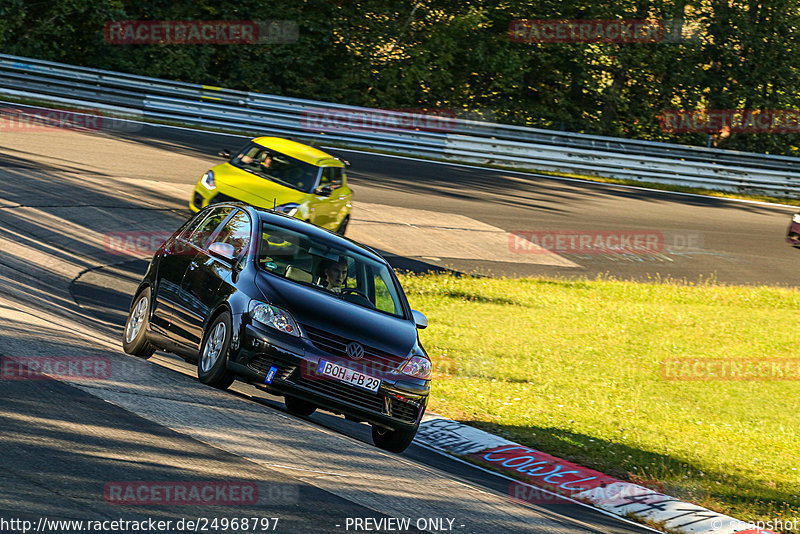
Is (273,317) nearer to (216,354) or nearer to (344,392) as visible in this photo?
(216,354)

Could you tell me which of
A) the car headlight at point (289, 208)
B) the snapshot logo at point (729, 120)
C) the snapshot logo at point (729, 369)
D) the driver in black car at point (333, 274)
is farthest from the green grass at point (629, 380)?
the snapshot logo at point (729, 120)

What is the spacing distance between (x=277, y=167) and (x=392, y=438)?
30.4ft

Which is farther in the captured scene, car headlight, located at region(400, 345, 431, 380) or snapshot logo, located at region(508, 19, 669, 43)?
snapshot logo, located at region(508, 19, 669, 43)

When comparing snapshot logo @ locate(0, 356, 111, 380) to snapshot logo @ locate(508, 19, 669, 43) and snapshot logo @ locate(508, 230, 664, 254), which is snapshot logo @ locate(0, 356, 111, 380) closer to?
snapshot logo @ locate(508, 230, 664, 254)

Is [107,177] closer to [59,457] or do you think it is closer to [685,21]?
[59,457]

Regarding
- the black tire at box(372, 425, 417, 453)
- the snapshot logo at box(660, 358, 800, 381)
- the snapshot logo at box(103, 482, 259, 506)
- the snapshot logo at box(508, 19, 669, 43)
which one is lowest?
the snapshot logo at box(660, 358, 800, 381)

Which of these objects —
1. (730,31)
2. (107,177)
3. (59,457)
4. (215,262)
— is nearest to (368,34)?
(730,31)

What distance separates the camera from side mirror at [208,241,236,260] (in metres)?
8.70

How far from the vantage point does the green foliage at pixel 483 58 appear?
31.3 metres

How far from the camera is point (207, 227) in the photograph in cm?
980

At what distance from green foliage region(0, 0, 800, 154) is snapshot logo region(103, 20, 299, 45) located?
24 cm

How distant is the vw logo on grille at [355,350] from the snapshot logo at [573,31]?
29635 mm

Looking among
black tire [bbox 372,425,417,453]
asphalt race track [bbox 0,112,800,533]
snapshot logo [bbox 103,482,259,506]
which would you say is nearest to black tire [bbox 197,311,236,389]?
asphalt race track [bbox 0,112,800,533]

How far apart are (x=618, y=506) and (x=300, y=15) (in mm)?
27721
